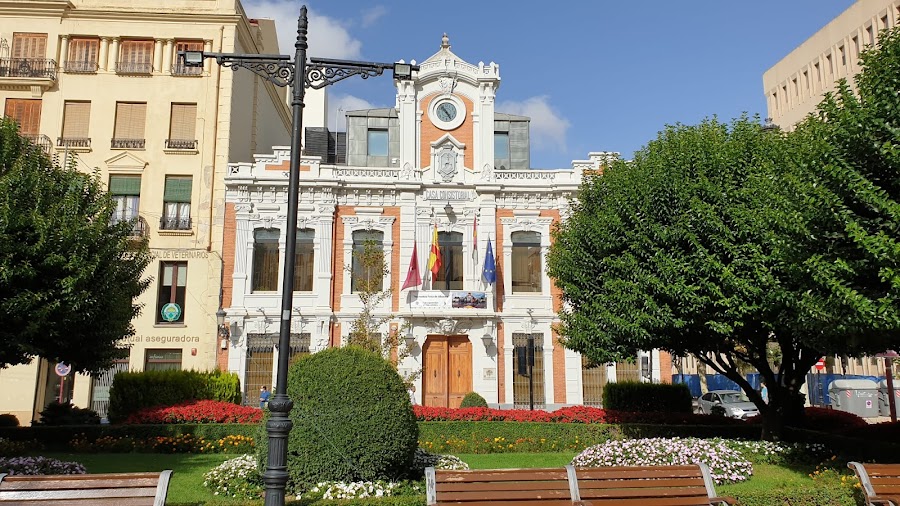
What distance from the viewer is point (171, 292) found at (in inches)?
1004

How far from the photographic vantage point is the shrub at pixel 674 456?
11.6 metres

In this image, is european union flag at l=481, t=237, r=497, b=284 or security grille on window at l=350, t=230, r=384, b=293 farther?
european union flag at l=481, t=237, r=497, b=284

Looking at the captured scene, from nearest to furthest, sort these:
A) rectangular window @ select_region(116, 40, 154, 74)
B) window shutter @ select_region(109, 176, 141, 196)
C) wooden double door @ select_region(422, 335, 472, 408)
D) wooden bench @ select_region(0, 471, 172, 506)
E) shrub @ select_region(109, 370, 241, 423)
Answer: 1. wooden bench @ select_region(0, 471, 172, 506)
2. shrub @ select_region(109, 370, 241, 423)
3. wooden double door @ select_region(422, 335, 472, 408)
4. window shutter @ select_region(109, 176, 141, 196)
5. rectangular window @ select_region(116, 40, 154, 74)

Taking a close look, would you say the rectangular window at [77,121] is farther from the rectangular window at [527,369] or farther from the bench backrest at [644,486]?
the bench backrest at [644,486]

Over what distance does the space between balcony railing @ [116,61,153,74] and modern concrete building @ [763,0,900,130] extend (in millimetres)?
34020

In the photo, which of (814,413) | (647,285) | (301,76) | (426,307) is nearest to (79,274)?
(301,76)

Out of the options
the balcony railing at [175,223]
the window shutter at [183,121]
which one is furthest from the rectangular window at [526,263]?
the window shutter at [183,121]

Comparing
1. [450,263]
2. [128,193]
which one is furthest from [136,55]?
[450,263]

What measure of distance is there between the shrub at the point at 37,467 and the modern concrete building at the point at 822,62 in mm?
38716

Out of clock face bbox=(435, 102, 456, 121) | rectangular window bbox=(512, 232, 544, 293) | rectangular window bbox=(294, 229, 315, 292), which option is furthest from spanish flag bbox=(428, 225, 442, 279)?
clock face bbox=(435, 102, 456, 121)

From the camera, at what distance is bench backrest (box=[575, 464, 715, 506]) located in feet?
24.8

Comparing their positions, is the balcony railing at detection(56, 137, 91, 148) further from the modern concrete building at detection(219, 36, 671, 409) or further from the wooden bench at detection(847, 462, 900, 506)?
the wooden bench at detection(847, 462, 900, 506)

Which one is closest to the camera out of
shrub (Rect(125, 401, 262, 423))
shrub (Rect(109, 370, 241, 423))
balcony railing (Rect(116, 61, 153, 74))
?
shrub (Rect(125, 401, 262, 423))

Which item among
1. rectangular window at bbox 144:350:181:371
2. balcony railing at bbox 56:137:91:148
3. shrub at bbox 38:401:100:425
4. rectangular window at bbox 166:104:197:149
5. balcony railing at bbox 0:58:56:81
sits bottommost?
shrub at bbox 38:401:100:425
